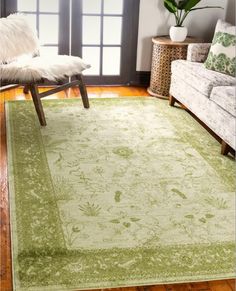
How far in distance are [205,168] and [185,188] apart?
1.11ft

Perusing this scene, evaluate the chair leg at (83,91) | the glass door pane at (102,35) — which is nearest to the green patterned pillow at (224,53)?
the chair leg at (83,91)

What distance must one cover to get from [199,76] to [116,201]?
1.50 m

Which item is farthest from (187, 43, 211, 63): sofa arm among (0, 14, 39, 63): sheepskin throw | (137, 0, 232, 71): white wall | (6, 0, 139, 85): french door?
(0, 14, 39, 63): sheepskin throw

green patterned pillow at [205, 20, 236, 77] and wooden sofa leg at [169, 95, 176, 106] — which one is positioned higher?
green patterned pillow at [205, 20, 236, 77]

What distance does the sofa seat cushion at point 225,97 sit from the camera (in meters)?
3.06

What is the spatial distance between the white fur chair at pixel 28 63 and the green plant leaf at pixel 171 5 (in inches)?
42.1

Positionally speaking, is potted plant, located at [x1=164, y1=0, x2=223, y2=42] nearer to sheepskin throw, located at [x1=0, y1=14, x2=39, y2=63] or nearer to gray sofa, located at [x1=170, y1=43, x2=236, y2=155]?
gray sofa, located at [x1=170, y1=43, x2=236, y2=155]

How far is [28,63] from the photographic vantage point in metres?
3.67

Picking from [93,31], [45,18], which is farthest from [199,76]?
[45,18]

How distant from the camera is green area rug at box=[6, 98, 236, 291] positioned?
78.0 inches

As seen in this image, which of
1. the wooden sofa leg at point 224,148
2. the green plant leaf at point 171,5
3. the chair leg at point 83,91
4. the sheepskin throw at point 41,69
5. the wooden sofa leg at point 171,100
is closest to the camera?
the wooden sofa leg at point 224,148

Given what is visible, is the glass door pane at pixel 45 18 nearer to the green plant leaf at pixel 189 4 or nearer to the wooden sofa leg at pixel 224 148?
the green plant leaf at pixel 189 4

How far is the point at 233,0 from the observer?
4.58m

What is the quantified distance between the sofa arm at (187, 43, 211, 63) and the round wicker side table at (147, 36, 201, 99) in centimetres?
24
